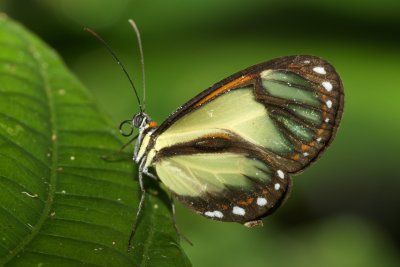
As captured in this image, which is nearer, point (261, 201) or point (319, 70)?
point (319, 70)

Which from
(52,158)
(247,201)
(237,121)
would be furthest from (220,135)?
(52,158)

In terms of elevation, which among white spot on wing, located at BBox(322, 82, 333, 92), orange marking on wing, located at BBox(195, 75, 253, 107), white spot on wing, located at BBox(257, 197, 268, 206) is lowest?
white spot on wing, located at BBox(257, 197, 268, 206)

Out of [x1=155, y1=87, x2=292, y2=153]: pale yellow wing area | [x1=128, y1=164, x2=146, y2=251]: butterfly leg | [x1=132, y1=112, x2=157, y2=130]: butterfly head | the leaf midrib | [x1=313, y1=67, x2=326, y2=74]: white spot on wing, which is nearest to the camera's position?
the leaf midrib

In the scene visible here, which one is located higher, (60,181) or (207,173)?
(207,173)

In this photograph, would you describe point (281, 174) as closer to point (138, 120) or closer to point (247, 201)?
point (247, 201)

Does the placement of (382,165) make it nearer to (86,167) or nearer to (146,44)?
(146,44)

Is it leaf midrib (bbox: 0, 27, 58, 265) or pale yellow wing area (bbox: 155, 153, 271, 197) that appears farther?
pale yellow wing area (bbox: 155, 153, 271, 197)

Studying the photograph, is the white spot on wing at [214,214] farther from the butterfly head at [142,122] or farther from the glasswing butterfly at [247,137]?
the butterfly head at [142,122]

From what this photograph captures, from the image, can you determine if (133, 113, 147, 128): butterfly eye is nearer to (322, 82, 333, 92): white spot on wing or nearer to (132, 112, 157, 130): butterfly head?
(132, 112, 157, 130): butterfly head

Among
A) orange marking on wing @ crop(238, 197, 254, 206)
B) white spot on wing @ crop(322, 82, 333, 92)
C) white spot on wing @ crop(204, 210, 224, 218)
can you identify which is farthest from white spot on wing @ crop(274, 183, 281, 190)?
white spot on wing @ crop(322, 82, 333, 92)
